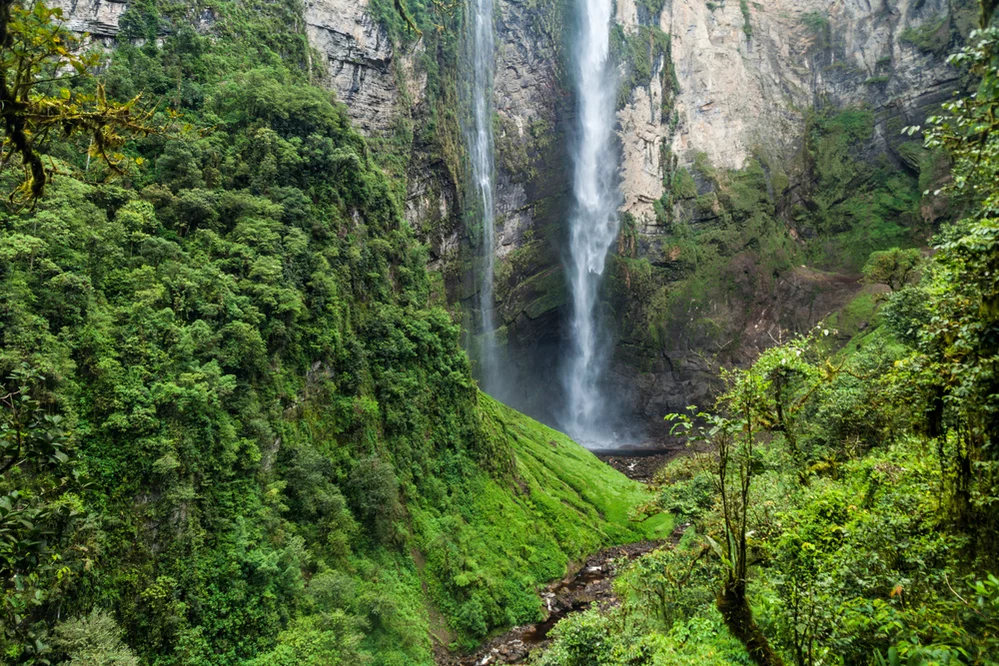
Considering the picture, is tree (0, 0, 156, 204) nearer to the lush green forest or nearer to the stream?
the lush green forest

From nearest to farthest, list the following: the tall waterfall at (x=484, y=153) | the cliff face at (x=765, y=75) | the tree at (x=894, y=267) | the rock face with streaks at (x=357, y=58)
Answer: the tree at (x=894, y=267), the rock face with streaks at (x=357, y=58), the tall waterfall at (x=484, y=153), the cliff face at (x=765, y=75)

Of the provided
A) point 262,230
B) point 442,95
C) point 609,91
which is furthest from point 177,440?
point 609,91

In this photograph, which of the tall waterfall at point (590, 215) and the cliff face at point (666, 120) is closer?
the cliff face at point (666, 120)

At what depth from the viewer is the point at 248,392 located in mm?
18656

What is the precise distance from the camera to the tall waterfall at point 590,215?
51.6m

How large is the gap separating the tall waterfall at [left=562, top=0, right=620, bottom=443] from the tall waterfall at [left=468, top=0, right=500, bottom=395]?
8201mm

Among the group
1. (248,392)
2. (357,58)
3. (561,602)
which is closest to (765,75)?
(357,58)

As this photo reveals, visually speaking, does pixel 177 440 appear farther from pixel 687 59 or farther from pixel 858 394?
pixel 687 59

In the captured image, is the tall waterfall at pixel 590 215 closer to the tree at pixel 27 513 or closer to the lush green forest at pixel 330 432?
the lush green forest at pixel 330 432

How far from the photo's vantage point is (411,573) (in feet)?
72.4

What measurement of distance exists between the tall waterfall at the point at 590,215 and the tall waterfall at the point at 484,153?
8.20 m

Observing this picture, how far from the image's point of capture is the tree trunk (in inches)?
188

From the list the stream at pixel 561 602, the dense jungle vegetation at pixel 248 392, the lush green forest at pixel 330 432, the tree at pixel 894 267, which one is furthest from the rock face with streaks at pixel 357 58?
the tree at pixel 894 267

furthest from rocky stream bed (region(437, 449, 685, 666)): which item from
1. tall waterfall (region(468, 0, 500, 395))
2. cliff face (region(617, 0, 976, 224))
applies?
cliff face (region(617, 0, 976, 224))
